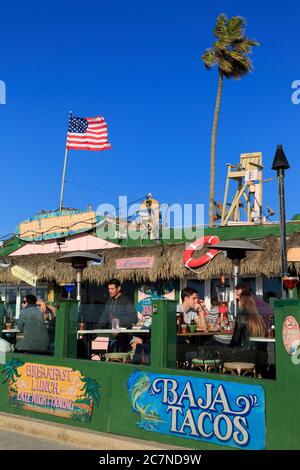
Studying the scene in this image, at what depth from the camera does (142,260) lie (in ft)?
46.7

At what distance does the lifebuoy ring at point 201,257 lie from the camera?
13.0 meters

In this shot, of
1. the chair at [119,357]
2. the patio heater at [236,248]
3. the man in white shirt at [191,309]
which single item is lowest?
the chair at [119,357]

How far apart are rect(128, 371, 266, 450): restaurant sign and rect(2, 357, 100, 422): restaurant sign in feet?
2.72

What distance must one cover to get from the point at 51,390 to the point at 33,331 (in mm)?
1083

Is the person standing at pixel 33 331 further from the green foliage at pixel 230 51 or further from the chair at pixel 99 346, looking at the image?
the green foliage at pixel 230 51

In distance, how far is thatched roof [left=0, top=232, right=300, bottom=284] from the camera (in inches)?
484

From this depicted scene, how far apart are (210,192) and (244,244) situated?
635 inches

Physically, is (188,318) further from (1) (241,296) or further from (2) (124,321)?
(1) (241,296)

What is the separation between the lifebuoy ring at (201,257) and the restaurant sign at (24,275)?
16.7 feet

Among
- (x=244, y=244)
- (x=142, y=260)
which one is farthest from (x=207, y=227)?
(x=244, y=244)

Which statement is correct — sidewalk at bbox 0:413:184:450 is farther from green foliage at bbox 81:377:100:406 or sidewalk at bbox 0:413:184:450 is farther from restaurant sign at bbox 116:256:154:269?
restaurant sign at bbox 116:256:154:269

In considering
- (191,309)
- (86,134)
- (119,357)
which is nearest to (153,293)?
(191,309)

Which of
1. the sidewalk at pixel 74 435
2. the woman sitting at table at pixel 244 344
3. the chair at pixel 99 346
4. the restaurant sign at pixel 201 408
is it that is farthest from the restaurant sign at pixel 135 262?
the restaurant sign at pixel 201 408

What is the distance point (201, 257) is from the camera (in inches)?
519
